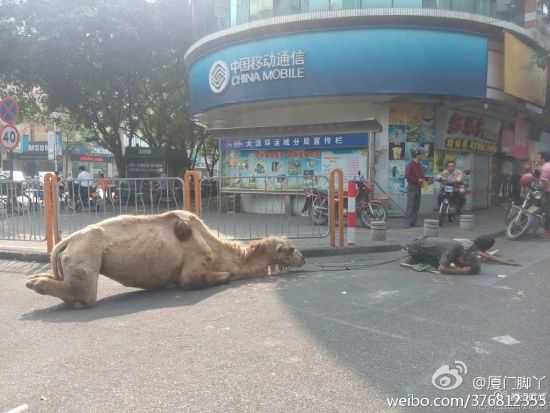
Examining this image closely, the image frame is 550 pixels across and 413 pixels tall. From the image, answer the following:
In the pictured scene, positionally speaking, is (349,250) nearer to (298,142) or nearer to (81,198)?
(81,198)

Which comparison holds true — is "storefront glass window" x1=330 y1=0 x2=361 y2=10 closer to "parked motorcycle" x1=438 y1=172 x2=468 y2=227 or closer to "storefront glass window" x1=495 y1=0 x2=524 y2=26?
"storefront glass window" x1=495 y1=0 x2=524 y2=26

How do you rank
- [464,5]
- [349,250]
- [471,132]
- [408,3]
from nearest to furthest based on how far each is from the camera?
[349,250], [408,3], [464,5], [471,132]

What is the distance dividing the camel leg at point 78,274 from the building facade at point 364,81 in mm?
5791

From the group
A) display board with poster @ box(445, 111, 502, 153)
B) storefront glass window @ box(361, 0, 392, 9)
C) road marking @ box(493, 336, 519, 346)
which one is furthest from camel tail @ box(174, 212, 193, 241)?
display board with poster @ box(445, 111, 502, 153)

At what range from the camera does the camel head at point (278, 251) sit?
6781 millimetres

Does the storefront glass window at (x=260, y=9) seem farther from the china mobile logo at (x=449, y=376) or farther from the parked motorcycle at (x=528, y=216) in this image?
the china mobile logo at (x=449, y=376)

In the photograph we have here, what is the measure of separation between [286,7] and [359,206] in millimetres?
6361

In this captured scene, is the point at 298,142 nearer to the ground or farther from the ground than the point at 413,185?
farther from the ground

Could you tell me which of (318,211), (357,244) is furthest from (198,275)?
(318,211)

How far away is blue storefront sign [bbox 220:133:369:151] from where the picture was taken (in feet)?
45.0

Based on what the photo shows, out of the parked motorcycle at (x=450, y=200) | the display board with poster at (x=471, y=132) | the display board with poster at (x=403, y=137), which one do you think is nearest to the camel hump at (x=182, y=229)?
the parked motorcycle at (x=450, y=200)

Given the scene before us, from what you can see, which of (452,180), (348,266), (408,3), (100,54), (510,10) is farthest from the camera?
(100,54)

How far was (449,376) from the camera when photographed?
11.2 ft

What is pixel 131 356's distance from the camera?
12.7 ft
